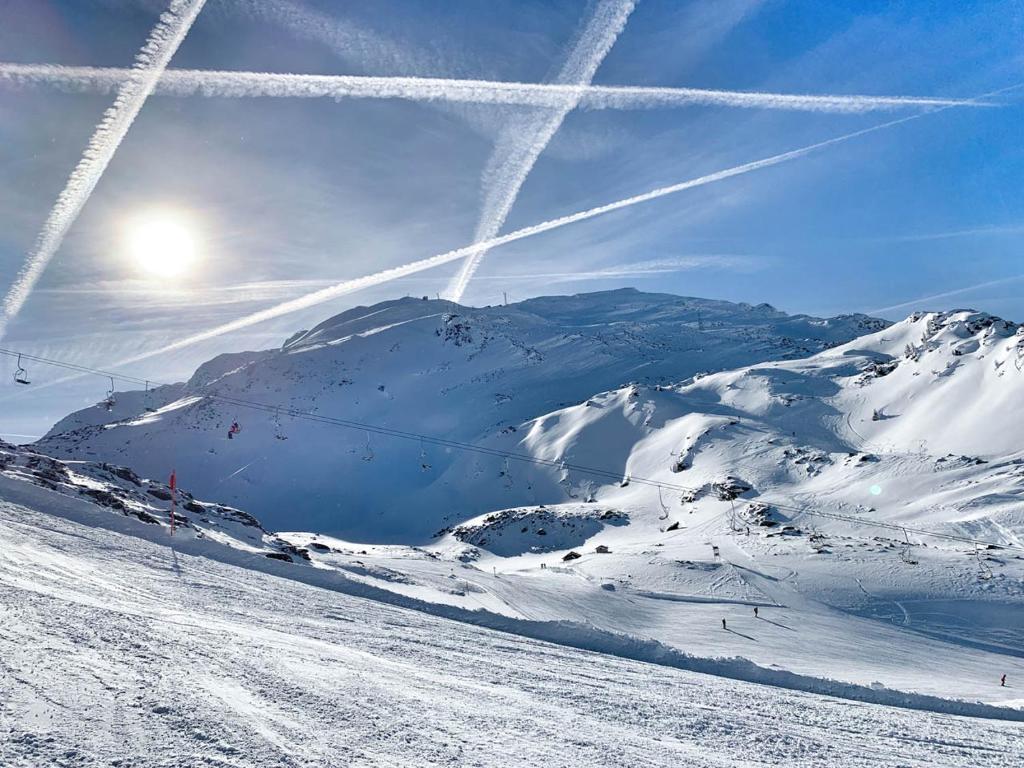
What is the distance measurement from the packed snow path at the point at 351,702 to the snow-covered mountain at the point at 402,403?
70.5 m

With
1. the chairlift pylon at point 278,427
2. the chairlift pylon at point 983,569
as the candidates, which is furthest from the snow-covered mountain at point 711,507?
the chairlift pylon at point 278,427

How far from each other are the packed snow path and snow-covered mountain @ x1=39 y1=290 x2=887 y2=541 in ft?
231

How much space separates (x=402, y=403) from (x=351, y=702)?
422 ft

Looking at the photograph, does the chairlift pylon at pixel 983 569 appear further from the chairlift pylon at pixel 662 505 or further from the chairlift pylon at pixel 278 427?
the chairlift pylon at pixel 278 427

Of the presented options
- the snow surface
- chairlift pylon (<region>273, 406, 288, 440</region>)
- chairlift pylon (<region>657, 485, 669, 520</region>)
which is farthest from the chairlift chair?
chairlift pylon (<region>273, 406, 288, 440</region>)

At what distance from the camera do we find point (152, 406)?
614 ft

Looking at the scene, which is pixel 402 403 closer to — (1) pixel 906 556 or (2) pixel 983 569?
(1) pixel 906 556

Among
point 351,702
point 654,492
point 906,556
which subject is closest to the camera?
point 351,702

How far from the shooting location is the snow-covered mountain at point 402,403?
98.5 m

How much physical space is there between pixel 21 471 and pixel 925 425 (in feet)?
289

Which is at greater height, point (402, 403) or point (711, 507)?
point (402, 403)

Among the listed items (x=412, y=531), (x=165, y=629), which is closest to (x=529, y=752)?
(x=165, y=629)

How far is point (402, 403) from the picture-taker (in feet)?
445

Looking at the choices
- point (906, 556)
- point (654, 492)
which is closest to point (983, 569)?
point (906, 556)
